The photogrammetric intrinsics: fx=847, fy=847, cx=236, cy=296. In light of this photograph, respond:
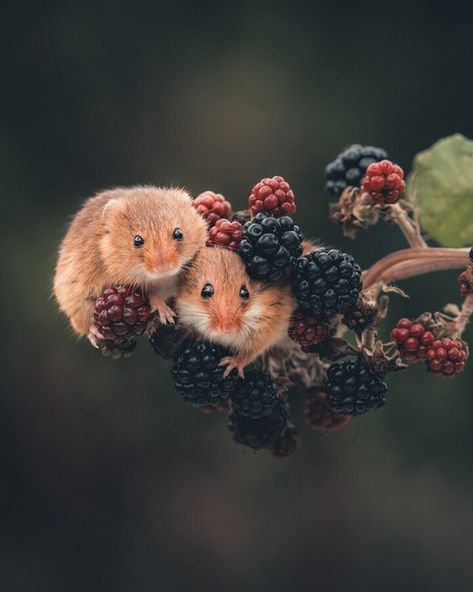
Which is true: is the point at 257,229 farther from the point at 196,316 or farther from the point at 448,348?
the point at 448,348

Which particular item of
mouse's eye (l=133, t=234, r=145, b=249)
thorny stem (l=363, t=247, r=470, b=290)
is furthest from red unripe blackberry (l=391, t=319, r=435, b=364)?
mouse's eye (l=133, t=234, r=145, b=249)

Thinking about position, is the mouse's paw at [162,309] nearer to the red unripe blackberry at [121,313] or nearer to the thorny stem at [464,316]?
the red unripe blackberry at [121,313]

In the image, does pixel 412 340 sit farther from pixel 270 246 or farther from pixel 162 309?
pixel 162 309

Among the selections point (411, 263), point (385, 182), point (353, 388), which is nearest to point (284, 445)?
point (353, 388)

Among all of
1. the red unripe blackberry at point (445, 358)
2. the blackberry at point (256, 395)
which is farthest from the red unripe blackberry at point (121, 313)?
the red unripe blackberry at point (445, 358)

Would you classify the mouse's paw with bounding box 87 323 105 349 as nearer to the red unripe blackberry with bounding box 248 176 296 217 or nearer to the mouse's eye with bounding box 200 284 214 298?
the mouse's eye with bounding box 200 284 214 298

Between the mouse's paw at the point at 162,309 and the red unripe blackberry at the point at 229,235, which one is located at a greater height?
the red unripe blackberry at the point at 229,235
